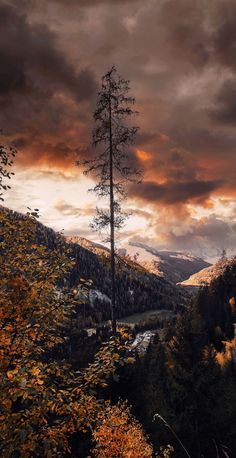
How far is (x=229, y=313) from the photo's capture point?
563 ft

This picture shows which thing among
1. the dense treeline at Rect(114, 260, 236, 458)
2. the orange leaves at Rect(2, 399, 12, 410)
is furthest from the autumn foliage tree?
the dense treeline at Rect(114, 260, 236, 458)

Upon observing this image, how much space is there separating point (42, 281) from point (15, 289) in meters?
1.73

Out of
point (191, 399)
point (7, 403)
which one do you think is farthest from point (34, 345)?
point (191, 399)

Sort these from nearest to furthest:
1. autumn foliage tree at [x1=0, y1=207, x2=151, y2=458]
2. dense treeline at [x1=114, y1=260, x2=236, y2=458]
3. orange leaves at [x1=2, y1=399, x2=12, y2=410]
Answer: orange leaves at [x1=2, y1=399, x2=12, y2=410] → autumn foliage tree at [x1=0, y1=207, x2=151, y2=458] → dense treeline at [x1=114, y1=260, x2=236, y2=458]

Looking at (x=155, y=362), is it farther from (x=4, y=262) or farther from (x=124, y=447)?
(x=4, y=262)

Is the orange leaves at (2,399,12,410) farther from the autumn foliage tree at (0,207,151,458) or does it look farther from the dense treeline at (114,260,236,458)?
the dense treeline at (114,260,236,458)

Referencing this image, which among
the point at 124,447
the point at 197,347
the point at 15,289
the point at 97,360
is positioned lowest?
the point at 124,447

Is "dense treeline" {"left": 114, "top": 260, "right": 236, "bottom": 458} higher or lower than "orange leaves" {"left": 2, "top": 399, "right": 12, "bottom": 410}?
lower

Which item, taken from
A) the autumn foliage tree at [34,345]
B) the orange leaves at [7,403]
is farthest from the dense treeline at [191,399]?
the orange leaves at [7,403]

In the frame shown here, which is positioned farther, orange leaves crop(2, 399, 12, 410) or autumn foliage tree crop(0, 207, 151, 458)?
autumn foliage tree crop(0, 207, 151, 458)

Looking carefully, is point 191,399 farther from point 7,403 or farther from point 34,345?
point 7,403

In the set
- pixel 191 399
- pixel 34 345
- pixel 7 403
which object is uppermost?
pixel 34 345

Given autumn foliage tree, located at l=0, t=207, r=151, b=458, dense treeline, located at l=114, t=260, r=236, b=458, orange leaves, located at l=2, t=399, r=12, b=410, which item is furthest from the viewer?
dense treeline, located at l=114, t=260, r=236, b=458

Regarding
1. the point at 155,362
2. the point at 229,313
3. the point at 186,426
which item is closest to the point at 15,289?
the point at 186,426
